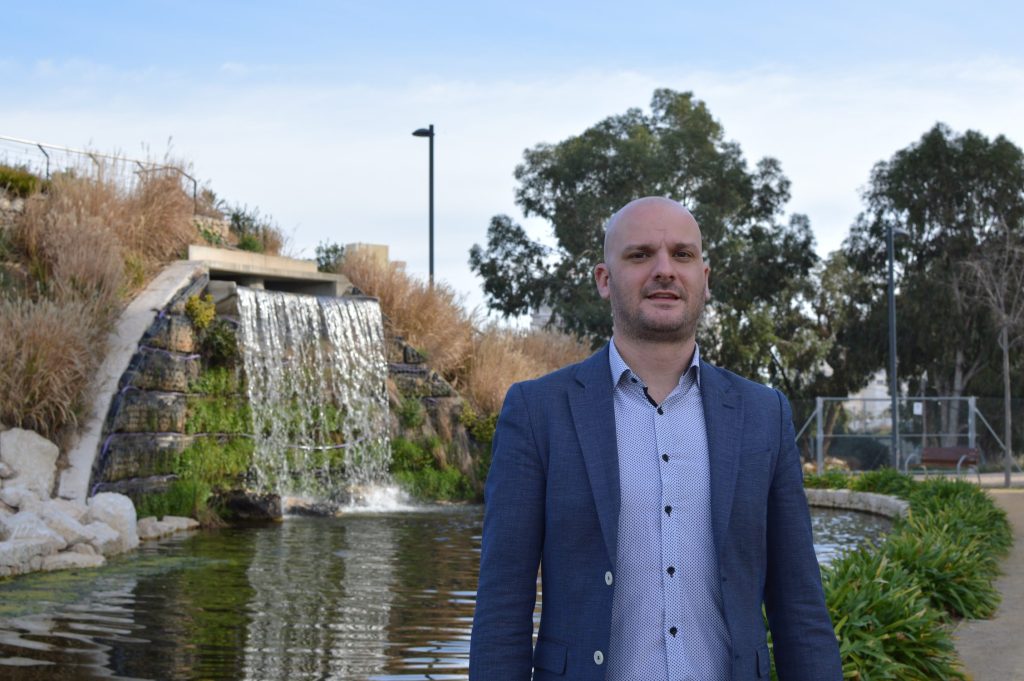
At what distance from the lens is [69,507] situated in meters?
14.1

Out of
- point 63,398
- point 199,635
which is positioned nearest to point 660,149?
point 63,398

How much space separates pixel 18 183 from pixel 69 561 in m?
11.3

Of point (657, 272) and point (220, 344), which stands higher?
point (220, 344)

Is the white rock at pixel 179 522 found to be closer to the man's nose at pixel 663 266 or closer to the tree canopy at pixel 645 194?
the man's nose at pixel 663 266

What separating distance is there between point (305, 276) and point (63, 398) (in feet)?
26.5

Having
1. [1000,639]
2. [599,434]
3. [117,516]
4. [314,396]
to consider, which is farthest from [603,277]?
[314,396]

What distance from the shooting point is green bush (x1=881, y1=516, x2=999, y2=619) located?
9016 millimetres

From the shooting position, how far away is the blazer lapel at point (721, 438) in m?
2.80

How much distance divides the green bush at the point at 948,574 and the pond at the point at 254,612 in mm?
3258

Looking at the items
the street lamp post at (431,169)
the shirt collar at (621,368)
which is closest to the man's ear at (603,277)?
the shirt collar at (621,368)

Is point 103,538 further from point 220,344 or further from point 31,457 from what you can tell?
point 220,344

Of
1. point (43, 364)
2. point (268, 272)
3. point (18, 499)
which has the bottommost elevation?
point (18, 499)

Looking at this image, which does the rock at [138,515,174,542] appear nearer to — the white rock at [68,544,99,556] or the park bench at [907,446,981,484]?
the white rock at [68,544,99,556]

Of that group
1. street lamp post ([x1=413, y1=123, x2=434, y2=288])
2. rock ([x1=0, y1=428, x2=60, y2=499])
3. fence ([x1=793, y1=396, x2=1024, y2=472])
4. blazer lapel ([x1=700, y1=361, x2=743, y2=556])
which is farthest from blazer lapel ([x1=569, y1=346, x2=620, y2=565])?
street lamp post ([x1=413, y1=123, x2=434, y2=288])
